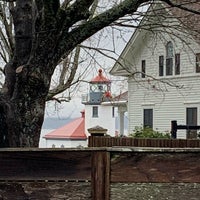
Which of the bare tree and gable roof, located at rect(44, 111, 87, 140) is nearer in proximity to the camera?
the bare tree

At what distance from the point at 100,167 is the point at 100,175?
0.04 meters

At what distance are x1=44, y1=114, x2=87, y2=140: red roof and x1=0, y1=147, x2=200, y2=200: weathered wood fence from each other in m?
49.6

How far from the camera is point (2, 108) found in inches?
168

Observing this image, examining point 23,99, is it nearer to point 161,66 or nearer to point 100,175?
point 100,175

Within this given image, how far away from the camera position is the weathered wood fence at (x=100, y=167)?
2205 millimetres

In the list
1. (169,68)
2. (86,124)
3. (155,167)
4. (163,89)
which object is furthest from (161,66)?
(86,124)

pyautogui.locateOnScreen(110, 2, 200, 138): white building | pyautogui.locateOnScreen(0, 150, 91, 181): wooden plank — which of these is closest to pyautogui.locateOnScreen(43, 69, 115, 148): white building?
pyautogui.locateOnScreen(110, 2, 200, 138): white building

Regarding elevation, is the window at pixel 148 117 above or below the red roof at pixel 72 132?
above

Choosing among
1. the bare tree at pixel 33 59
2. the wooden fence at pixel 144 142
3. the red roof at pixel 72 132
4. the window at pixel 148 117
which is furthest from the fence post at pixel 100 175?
the red roof at pixel 72 132

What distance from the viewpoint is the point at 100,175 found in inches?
86.4

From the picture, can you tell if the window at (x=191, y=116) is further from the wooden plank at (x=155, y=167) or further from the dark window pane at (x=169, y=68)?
the wooden plank at (x=155, y=167)

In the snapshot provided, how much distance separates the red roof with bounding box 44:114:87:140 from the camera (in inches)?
2125

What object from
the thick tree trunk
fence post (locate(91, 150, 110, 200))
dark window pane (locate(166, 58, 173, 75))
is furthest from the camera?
dark window pane (locate(166, 58, 173, 75))

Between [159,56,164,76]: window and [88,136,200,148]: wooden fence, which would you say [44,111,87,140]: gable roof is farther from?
[88,136,200,148]: wooden fence
